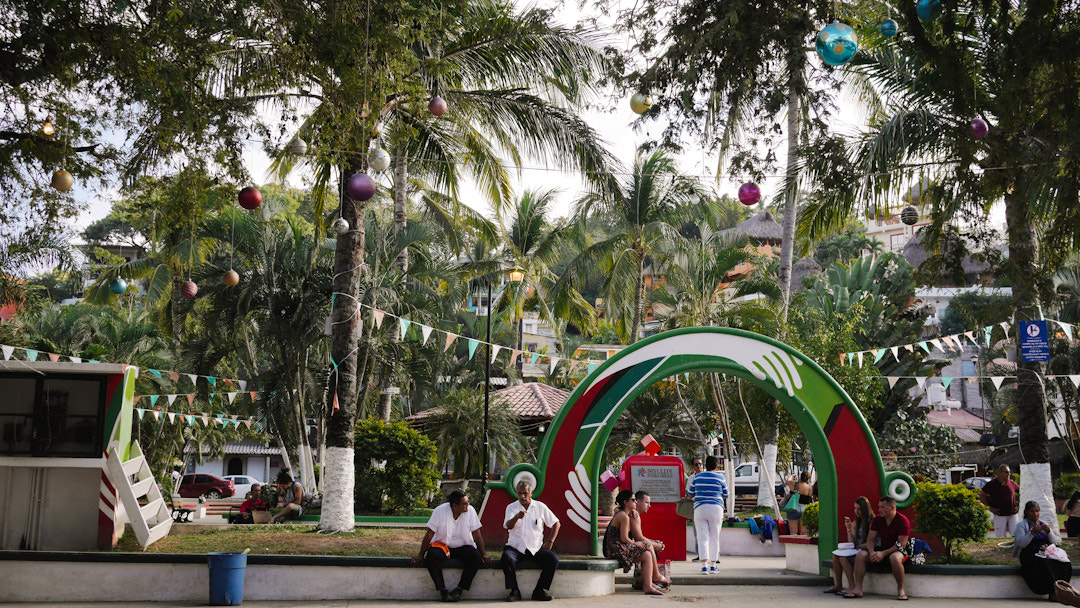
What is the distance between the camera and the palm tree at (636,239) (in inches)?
1102

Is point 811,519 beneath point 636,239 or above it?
beneath

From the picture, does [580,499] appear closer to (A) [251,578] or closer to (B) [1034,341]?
(A) [251,578]

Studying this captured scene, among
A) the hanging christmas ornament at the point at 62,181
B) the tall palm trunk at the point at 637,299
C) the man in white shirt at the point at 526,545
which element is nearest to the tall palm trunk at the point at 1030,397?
the man in white shirt at the point at 526,545

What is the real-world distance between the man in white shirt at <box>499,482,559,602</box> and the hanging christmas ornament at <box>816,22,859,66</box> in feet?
19.6

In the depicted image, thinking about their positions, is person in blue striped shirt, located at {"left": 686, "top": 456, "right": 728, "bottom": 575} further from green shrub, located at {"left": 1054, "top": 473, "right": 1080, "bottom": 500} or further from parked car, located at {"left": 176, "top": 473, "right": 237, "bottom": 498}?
parked car, located at {"left": 176, "top": 473, "right": 237, "bottom": 498}

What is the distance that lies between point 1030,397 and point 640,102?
9.27m

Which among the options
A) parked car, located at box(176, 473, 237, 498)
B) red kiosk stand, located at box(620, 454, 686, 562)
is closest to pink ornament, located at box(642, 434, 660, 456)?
red kiosk stand, located at box(620, 454, 686, 562)

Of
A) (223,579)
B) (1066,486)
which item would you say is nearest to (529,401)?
(1066,486)

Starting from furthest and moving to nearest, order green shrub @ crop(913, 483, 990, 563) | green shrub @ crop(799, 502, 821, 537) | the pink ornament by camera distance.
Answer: the pink ornament < green shrub @ crop(799, 502, 821, 537) < green shrub @ crop(913, 483, 990, 563)

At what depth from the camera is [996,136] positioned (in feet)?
44.5

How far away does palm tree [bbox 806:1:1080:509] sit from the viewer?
962 cm

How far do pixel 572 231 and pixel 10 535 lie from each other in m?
24.3

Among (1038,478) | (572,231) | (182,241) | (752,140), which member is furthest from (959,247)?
(572,231)

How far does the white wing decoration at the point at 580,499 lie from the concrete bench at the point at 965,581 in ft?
12.3
